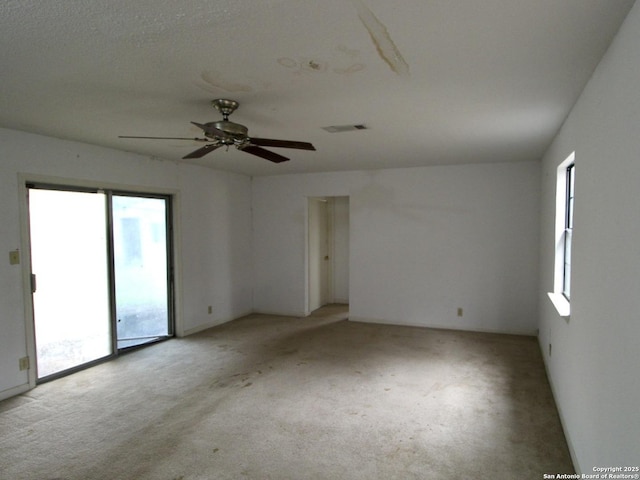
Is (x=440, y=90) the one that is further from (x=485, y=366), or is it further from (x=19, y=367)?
(x=19, y=367)

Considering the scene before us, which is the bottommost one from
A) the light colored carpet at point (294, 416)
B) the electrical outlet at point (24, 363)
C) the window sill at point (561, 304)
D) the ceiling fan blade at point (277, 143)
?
the light colored carpet at point (294, 416)

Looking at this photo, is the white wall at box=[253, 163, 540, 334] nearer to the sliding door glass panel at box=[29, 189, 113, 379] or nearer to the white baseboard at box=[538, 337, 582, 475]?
the white baseboard at box=[538, 337, 582, 475]

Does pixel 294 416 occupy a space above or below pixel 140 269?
below

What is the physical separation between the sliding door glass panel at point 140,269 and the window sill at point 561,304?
441 cm

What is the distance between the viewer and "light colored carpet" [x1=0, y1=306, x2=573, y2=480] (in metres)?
2.33

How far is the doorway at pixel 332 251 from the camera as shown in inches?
274

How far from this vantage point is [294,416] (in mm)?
2941

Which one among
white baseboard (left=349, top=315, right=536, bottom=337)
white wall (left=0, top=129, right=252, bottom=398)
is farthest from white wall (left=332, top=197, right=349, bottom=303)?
white wall (left=0, top=129, right=252, bottom=398)

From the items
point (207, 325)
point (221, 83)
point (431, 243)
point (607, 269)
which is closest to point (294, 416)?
point (607, 269)

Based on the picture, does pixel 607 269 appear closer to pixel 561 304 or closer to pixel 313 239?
pixel 561 304

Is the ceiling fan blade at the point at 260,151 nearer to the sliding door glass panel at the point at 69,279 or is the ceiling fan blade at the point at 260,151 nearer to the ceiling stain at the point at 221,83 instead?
the ceiling stain at the point at 221,83

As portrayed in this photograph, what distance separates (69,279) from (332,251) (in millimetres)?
4476

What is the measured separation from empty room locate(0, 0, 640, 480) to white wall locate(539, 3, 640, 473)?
19mm

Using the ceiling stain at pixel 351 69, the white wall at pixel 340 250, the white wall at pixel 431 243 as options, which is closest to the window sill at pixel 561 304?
the white wall at pixel 431 243
